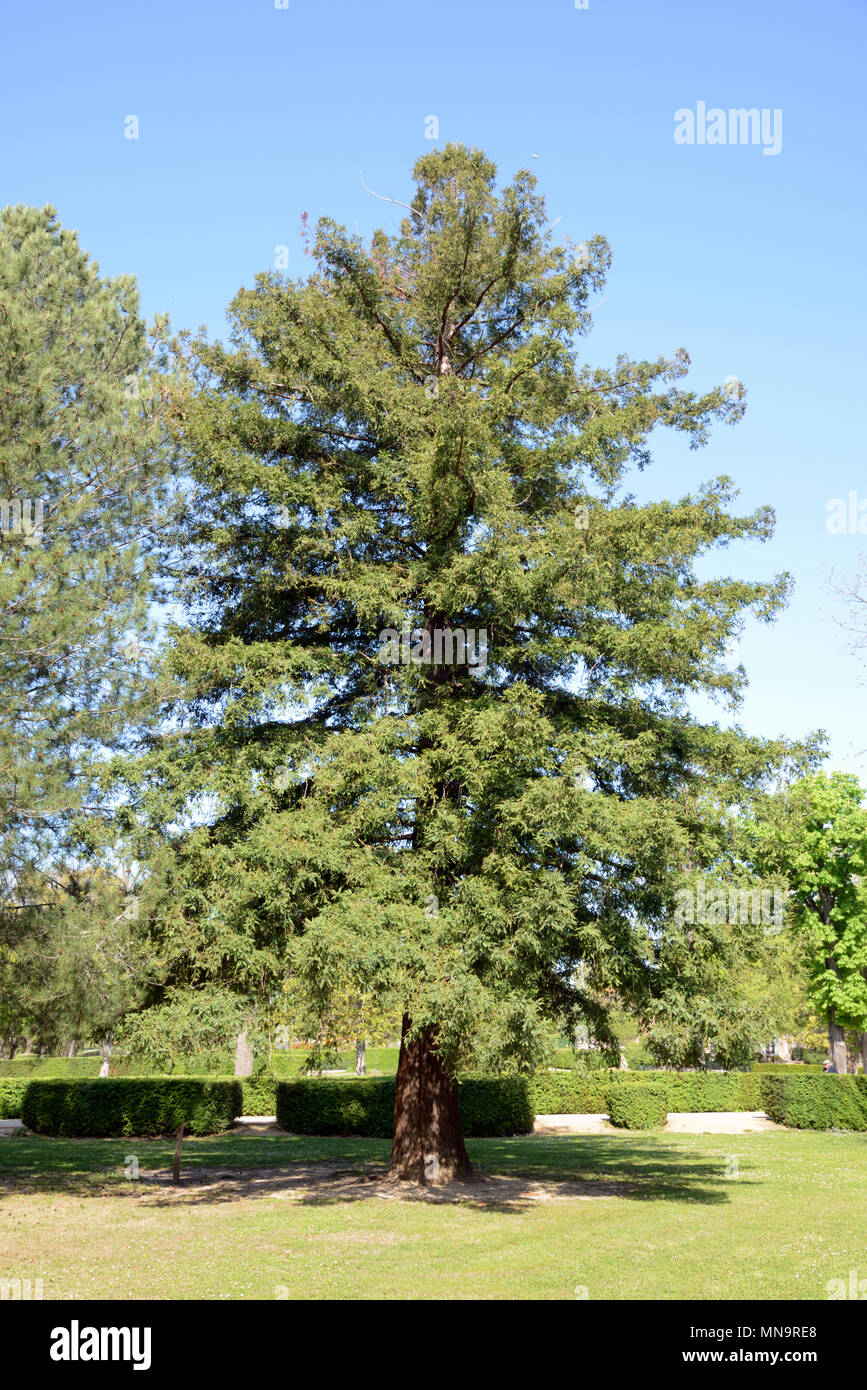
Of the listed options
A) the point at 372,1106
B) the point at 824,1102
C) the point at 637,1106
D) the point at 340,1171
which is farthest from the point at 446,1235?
the point at 824,1102

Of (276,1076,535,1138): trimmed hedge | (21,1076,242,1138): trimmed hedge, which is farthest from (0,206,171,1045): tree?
(276,1076,535,1138): trimmed hedge

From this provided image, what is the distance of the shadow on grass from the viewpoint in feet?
46.6

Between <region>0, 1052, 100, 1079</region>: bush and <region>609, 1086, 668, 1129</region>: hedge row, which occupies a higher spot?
<region>609, 1086, 668, 1129</region>: hedge row

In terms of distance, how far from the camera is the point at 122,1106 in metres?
23.7

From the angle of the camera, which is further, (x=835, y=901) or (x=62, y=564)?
(x=835, y=901)

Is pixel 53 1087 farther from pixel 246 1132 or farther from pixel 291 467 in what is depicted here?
pixel 291 467

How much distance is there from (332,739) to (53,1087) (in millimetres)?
15599

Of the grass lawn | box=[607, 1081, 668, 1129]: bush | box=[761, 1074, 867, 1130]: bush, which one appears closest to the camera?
the grass lawn

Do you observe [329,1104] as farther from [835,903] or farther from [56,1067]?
[56,1067]

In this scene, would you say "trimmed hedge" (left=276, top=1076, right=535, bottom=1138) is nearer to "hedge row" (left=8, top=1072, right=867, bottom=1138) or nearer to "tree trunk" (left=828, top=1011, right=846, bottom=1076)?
"hedge row" (left=8, top=1072, right=867, bottom=1138)

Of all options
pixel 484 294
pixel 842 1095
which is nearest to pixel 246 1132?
pixel 842 1095

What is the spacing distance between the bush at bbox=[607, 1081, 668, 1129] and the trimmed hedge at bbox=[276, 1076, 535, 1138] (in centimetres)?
246

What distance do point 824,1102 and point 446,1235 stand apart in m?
20.0

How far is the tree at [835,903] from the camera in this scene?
3503 cm
